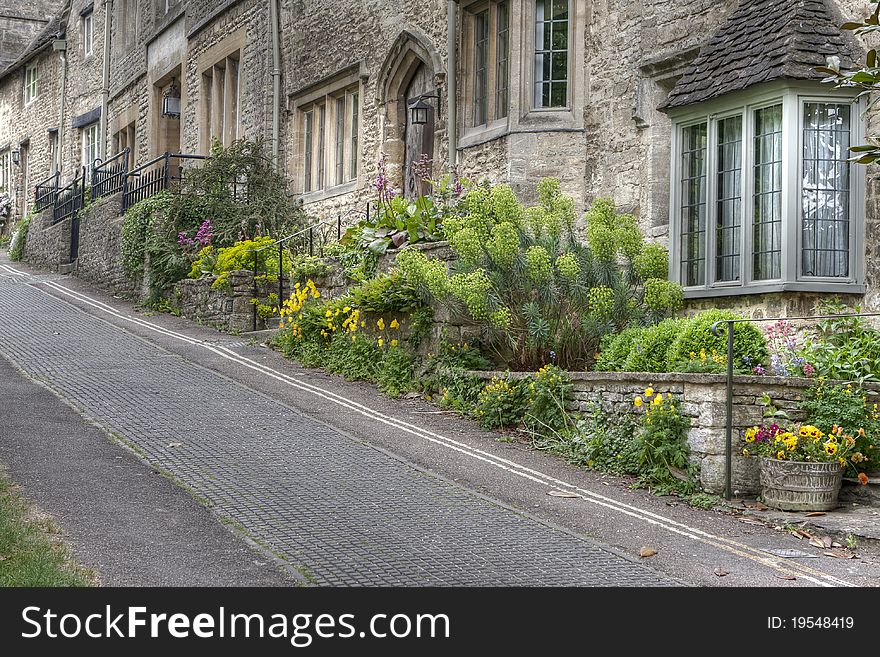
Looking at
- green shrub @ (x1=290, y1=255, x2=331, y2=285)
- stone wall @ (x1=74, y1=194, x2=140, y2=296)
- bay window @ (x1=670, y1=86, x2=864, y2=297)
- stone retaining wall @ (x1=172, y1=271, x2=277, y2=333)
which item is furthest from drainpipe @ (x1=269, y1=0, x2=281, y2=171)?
bay window @ (x1=670, y1=86, x2=864, y2=297)

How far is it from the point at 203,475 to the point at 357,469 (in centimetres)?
123

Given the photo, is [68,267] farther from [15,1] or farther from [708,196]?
[15,1]

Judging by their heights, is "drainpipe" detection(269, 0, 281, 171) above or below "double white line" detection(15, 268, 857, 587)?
above

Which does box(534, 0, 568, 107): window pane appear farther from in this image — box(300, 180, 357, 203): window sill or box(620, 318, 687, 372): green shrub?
box(300, 180, 357, 203): window sill

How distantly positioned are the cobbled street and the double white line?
2.34ft

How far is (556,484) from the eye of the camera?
9.01 metres

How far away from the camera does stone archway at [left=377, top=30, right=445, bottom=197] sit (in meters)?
17.5

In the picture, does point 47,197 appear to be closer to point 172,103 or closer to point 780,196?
point 172,103

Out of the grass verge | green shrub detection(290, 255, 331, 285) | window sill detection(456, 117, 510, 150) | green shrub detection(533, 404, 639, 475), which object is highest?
window sill detection(456, 117, 510, 150)

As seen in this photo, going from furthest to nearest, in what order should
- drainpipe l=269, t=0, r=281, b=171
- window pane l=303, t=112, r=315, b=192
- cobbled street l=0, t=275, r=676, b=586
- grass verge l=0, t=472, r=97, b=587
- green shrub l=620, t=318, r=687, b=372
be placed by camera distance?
drainpipe l=269, t=0, r=281, b=171
window pane l=303, t=112, r=315, b=192
green shrub l=620, t=318, r=687, b=372
cobbled street l=0, t=275, r=676, b=586
grass verge l=0, t=472, r=97, b=587

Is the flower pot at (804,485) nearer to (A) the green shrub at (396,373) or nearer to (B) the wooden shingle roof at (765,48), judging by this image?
(B) the wooden shingle roof at (765,48)

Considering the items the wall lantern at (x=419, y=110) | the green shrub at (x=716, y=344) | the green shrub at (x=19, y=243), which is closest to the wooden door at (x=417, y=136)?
the wall lantern at (x=419, y=110)

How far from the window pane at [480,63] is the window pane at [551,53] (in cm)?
120

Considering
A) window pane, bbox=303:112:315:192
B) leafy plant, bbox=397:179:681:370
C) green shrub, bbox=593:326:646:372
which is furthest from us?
window pane, bbox=303:112:315:192
